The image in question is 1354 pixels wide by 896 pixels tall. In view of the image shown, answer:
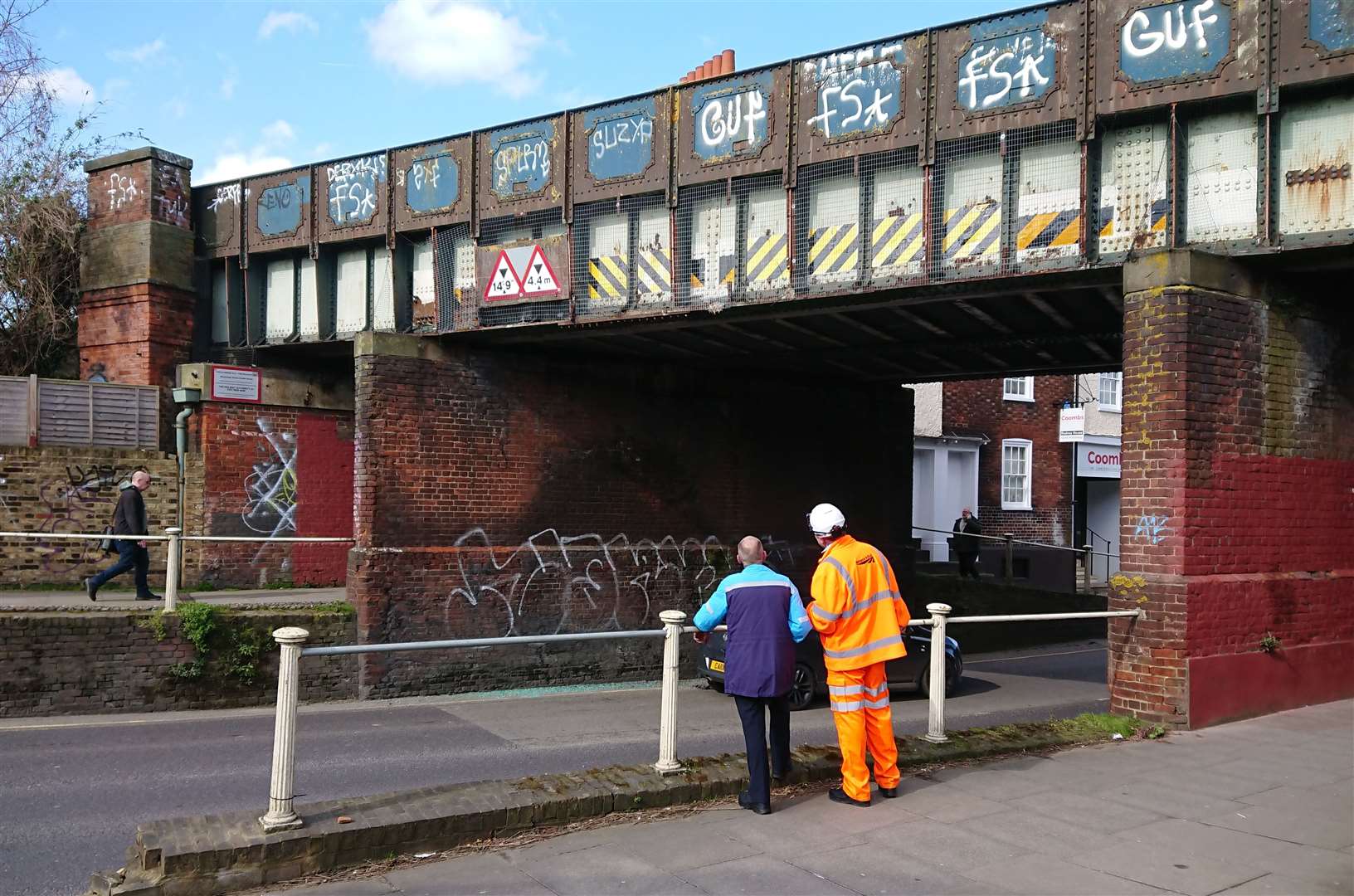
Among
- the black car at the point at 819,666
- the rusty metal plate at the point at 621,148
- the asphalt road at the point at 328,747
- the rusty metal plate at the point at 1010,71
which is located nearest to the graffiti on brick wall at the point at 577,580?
the asphalt road at the point at 328,747

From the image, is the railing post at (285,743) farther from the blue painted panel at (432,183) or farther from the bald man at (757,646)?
the blue painted panel at (432,183)

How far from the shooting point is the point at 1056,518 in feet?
94.3

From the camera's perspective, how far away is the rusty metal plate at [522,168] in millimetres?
13820

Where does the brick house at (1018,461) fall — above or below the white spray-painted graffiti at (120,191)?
below

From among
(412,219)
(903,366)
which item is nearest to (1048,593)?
(903,366)

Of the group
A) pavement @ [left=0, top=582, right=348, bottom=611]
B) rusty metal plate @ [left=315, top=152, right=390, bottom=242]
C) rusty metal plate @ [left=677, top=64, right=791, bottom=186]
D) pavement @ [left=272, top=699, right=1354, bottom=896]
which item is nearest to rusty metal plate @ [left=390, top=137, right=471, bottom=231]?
rusty metal plate @ [left=315, top=152, right=390, bottom=242]

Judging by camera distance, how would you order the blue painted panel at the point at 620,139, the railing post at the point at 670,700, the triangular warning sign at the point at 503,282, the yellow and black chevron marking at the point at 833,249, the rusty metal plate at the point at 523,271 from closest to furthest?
the railing post at the point at 670,700
the yellow and black chevron marking at the point at 833,249
the blue painted panel at the point at 620,139
the rusty metal plate at the point at 523,271
the triangular warning sign at the point at 503,282

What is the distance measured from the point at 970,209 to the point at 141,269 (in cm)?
1257

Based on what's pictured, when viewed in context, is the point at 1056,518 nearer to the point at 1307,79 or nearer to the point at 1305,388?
the point at 1305,388

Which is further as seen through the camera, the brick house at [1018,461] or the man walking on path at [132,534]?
the brick house at [1018,461]

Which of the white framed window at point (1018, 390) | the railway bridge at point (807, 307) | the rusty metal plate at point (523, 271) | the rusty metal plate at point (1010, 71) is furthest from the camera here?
the white framed window at point (1018, 390)

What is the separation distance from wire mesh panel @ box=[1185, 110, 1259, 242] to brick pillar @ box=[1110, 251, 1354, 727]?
343 millimetres

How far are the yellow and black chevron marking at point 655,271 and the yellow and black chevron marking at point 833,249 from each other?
1848 mm

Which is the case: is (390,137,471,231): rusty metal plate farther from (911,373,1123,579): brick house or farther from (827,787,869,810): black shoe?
(911,373,1123,579): brick house
